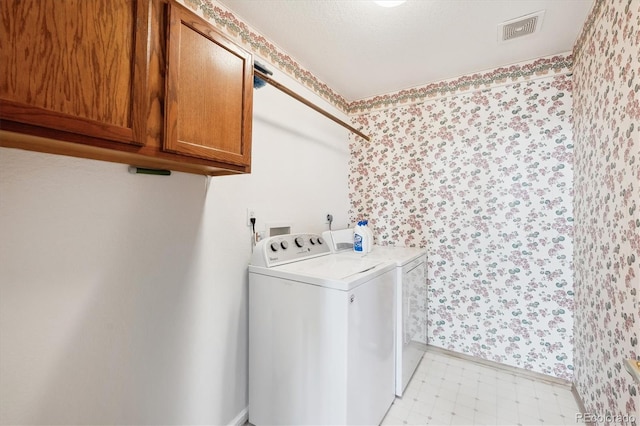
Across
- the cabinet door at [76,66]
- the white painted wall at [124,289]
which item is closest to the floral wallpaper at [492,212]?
the white painted wall at [124,289]

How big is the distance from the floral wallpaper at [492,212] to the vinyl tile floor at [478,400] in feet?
0.53

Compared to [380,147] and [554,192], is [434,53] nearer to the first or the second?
[380,147]

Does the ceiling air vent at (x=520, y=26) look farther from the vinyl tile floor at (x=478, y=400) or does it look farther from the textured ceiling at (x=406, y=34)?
the vinyl tile floor at (x=478, y=400)

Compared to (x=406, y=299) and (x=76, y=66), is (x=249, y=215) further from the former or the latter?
(x=406, y=299)

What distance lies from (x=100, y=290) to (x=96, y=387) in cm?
38

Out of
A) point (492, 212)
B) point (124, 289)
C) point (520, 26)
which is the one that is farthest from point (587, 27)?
Answer: point (124, 289)

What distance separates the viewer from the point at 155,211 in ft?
4.26

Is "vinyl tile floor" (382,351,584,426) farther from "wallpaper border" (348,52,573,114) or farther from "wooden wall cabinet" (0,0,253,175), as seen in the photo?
"wallpaper border" (348,52,573,114)

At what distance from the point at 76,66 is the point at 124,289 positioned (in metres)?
0.86

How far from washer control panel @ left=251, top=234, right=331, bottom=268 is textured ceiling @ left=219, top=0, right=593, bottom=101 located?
1.37 m

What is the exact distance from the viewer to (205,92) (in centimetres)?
107

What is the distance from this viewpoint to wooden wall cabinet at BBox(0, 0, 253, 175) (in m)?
0.66

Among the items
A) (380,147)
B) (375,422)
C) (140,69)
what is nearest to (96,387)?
(140,69)

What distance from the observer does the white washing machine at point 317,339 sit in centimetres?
141
